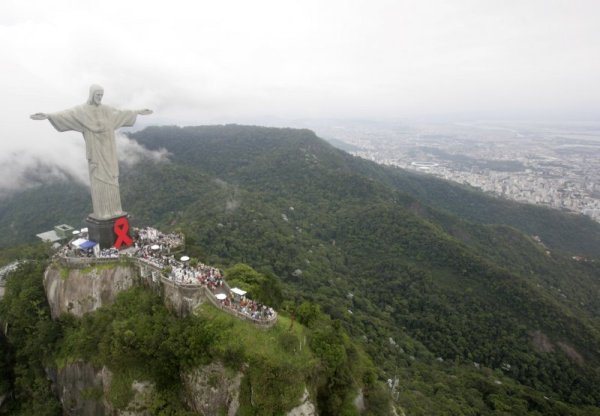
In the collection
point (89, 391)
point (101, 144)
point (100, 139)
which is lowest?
point (89, 391)

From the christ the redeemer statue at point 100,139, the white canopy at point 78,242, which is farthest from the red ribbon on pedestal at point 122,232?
the white canopy at point 78,242

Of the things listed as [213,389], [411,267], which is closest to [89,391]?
[213,389]

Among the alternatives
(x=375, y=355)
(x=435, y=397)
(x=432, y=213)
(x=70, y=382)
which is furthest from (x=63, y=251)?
(x=432, y=213)

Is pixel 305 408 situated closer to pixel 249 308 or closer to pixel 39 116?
pixel 249 308

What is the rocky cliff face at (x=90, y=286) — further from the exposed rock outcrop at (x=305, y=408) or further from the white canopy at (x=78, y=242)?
the exposed rock outcrop at (x=305, y=408)

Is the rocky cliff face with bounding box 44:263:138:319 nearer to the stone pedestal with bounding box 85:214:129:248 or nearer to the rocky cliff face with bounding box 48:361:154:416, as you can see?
the stone pedestal with bounding box 85:214:129:248

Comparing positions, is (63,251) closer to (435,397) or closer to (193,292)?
(193,292)
